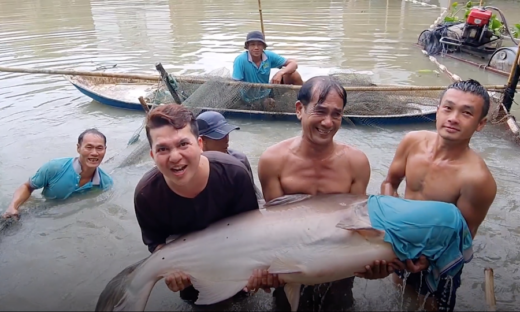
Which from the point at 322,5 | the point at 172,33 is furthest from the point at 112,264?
the point at 322,5

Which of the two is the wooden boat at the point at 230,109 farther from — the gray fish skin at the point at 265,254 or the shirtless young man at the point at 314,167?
the gray fish skin at the point at 265,254

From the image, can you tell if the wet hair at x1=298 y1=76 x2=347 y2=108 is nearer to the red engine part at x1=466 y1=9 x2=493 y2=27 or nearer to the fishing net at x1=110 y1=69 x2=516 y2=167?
the fishing net at x1=110 y1=69 x2=516 y2=167

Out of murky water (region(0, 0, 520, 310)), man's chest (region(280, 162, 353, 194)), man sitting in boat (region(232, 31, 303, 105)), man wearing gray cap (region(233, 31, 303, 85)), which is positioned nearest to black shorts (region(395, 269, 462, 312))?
murky water (region(0, 0, 520, 310))

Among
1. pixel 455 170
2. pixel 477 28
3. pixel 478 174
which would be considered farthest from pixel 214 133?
pixel 477 28

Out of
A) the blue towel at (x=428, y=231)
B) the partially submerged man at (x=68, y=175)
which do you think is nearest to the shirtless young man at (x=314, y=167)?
the blue towel at (x=428, y=231)

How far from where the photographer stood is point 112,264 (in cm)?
391

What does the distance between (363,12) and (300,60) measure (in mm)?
9570

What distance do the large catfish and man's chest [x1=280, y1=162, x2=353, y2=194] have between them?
34 centimetres

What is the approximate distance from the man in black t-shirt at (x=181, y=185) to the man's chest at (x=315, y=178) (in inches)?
16.8

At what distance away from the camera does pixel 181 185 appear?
2590 millimetres

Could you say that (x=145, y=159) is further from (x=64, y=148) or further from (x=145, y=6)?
(x=145, y=6)

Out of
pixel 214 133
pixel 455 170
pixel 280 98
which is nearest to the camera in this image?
pixel 455 170

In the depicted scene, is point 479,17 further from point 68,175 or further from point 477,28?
point 68,175

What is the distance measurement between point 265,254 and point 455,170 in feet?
4.47
